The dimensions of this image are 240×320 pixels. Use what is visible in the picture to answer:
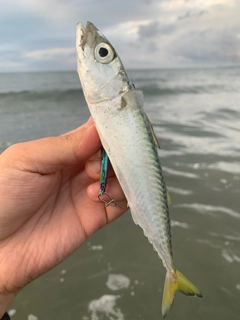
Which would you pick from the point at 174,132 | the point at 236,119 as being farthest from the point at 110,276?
the point at 236,119

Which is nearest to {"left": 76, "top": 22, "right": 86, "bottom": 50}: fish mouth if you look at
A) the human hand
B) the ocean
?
the human hand

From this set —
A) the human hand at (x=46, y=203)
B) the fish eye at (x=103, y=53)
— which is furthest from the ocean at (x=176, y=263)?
the fish eye at (x=103, y=53)

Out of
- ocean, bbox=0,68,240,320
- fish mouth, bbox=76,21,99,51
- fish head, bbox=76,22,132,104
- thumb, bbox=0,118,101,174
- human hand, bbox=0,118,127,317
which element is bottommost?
ocean, bbox=0,68,240,320

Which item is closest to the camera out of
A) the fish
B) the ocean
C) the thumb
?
the fish

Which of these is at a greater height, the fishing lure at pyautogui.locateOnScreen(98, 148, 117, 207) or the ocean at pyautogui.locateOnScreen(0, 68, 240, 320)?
the fishing lure at pyautogui.locateOnScreen(98, 148, 117, 207)

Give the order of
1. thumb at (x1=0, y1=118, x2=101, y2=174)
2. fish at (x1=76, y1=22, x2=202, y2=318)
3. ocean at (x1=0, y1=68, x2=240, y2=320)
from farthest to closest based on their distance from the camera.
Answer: ocean at (x1=0, y1=68, x2=240, y2=320)
thumb at (x1=0, y1=118, x2=101, y2=174)
fish at (x1=76, y1=22, x2=202, y2=318)

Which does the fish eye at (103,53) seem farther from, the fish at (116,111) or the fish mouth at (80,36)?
the fish mouth at (80,36)

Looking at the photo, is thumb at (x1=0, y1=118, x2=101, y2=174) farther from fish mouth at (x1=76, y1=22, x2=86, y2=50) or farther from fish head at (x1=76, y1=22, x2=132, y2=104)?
fish mouth at (x1=76, y1=22, x2=86, y2=50)
